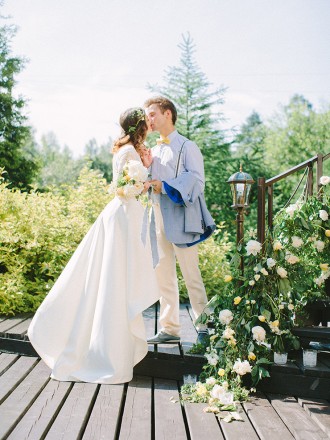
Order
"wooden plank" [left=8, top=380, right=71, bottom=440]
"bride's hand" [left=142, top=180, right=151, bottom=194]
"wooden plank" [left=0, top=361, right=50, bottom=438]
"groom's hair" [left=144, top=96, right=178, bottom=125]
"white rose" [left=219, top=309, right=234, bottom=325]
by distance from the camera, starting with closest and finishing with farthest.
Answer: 1. "wooden plank" [left=8, top=380, right=71, bottom=440]
2. "wooden plank" [left=0, top=361, right=50, bottom=438]
3. "white rose" [left=219, top=309, right=234, bottom=325]
4. "bride's hand" [left=142, top=180, right=151, bottom=194]
5. "groom's hair" [left=144, top=96, right=178, bottom=125]

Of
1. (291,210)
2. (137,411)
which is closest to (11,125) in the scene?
(291,210)

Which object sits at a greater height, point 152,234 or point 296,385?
point 152,234

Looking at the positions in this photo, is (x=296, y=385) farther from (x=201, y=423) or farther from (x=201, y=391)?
(x=201, y=423)

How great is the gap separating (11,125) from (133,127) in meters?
18.0

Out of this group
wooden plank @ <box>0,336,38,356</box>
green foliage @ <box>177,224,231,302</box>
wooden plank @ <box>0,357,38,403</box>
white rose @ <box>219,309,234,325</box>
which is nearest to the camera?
wooden plank @ <box>0,357,38,403</box>

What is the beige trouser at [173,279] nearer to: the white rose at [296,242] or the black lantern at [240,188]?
the black lantern at [240,188]

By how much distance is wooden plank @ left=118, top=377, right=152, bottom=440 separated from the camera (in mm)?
2801

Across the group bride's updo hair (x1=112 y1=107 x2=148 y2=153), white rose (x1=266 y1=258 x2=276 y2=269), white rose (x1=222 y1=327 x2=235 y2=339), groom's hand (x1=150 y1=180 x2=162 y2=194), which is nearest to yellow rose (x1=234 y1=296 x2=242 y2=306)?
white rose (x1=222 y1=327 x2=235 y2=339)

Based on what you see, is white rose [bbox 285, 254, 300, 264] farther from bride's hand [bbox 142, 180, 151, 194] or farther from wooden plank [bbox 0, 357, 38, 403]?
wooden plank [bbox 0, 357, 38, 403]

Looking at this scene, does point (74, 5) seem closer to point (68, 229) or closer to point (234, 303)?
point (68, 229)

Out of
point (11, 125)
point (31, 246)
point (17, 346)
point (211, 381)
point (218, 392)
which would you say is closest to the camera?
point (218, 392)

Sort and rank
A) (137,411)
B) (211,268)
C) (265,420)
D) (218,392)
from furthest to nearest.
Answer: (211,268) < (218,392) < (137,411) < (265,420)

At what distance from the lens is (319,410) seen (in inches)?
126

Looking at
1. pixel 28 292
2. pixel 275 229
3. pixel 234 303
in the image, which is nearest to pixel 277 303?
pixel 234 303
